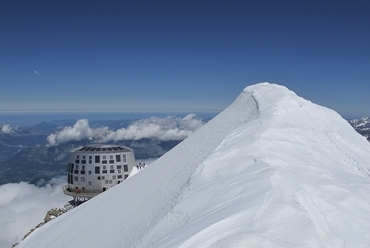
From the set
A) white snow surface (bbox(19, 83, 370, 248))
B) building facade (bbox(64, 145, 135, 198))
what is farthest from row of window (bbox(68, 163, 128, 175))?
white snow surface (bbox(19, 83, 370, 248))

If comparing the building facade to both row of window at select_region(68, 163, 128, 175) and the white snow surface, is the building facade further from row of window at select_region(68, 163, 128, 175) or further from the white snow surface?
the white snow surface

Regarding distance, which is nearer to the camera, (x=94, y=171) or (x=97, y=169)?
(x=94, y=171)

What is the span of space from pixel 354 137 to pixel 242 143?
4820 millimetres

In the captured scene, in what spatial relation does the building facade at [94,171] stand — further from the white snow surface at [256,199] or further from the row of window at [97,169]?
the white snow surface at [256,199]

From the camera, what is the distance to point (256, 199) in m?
3.80

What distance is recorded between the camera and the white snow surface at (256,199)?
336cm

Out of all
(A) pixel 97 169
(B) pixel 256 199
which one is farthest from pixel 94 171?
(B) pixel 256 199

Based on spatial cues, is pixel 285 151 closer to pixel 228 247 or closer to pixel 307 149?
pixel 307 149

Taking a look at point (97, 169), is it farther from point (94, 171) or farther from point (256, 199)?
A: point (256, 199)

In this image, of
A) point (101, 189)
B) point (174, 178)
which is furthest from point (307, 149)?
point (101, 189)

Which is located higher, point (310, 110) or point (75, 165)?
point (310, 110)

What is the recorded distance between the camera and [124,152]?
128ft

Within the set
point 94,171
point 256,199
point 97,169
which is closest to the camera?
point 256,199

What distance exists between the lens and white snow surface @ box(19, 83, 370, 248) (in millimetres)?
Answer: 3357
